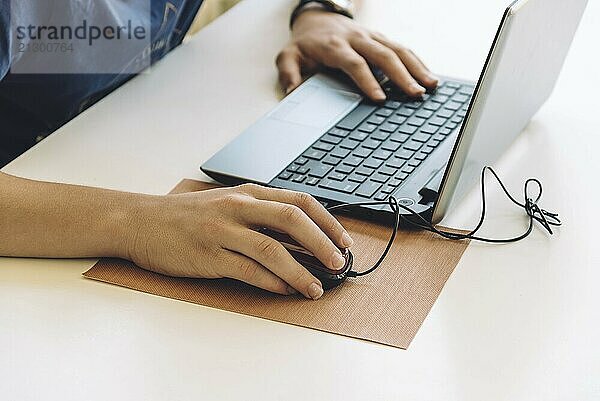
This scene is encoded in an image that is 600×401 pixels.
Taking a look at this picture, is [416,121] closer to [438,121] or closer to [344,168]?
[438,121]

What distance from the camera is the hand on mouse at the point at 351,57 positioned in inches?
53.9

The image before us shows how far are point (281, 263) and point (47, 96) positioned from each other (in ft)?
1.80

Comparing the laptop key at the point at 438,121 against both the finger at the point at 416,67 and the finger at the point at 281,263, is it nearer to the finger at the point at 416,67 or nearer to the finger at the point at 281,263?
the finger at the point at 416,67

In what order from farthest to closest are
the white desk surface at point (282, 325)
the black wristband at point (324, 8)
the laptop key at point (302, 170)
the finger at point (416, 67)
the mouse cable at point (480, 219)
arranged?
the black wristband at point (324, 8) < the finger at point (416, 67) < the laptop key at point (302, 170) < the mouse cable at point (480, 219) < the white desk surface at point (282, 325)

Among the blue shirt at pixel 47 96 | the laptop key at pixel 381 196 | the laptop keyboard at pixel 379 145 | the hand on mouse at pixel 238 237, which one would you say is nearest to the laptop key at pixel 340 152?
the laptop keyboard at pixel 379 145

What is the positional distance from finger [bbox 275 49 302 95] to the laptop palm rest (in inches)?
0.8

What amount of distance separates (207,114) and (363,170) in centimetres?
29

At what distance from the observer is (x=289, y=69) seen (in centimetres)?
144

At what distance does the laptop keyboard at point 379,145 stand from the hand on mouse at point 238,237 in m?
0.14

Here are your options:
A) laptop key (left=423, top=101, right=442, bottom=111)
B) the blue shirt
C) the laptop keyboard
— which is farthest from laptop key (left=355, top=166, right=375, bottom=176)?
the blue shirt

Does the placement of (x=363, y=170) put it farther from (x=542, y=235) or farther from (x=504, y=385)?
(x=504, y=385)

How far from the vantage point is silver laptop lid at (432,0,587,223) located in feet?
3.17

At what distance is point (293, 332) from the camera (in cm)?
92

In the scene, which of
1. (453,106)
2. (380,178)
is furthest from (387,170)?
(453,106)
